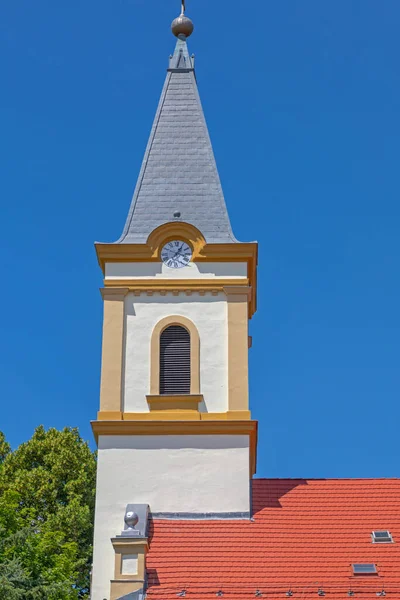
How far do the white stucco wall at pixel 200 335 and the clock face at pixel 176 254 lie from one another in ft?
2.56

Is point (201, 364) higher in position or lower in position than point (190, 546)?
higher

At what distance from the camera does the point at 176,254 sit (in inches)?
1212

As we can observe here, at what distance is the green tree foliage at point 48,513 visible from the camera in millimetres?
31359

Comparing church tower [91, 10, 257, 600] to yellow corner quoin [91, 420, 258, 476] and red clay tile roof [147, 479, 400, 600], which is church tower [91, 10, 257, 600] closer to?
yellow corner quoin [91, 420, 258, 476]

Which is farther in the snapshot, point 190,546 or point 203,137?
point 203,137

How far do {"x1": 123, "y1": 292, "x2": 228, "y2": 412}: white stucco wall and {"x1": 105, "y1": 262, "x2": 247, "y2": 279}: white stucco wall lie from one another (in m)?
0.46

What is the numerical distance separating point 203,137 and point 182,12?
16.8ft

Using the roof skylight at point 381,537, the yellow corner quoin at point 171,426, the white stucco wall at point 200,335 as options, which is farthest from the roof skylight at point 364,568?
the white stucco wall at point 200,335

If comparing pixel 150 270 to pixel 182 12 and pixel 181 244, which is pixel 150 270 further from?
pixel 182 12

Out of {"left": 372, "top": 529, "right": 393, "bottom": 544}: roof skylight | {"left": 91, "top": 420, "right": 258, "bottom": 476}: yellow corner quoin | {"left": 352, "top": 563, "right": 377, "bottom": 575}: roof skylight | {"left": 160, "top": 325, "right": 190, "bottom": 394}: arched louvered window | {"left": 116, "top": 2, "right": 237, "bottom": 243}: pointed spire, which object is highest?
{"left": 116, "top": 2, "right": 237, "bottom": 243}: pointed spire

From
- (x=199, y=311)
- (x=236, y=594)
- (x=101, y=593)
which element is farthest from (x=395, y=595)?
(x=199, y=311)

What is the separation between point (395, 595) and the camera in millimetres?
25531

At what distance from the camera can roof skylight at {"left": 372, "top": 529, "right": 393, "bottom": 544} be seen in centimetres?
2750

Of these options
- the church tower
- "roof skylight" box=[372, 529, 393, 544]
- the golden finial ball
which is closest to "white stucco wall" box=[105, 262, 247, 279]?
the church tower
